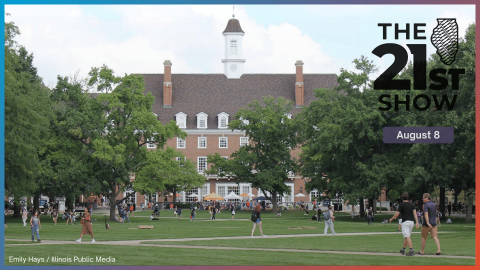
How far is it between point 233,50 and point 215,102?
11.3 meters

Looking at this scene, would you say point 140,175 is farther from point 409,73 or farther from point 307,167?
point 409,73

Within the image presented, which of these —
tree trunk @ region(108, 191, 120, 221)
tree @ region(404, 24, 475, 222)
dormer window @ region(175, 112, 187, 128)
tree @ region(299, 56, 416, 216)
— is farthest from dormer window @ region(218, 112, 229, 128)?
tree @ region(404, 24, 475, 222)

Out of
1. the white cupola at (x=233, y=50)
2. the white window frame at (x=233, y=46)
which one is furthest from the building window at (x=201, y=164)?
the white window frame at (x=233, y=46)

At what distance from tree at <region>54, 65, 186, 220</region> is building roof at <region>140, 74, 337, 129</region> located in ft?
130

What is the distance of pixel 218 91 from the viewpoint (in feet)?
325

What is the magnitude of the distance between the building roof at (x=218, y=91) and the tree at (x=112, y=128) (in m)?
39.7

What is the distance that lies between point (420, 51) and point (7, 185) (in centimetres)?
3275

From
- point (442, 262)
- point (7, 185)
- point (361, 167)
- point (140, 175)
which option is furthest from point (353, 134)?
point (442, 262)

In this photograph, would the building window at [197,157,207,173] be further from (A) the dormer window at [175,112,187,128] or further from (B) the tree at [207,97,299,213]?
(B) the tree at [207,97,299,213]

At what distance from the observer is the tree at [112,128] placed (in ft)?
175

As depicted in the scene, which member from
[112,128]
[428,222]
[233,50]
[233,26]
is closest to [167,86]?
[233,50]

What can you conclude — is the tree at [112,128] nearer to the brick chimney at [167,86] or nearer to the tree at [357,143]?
the tree at [357,143]

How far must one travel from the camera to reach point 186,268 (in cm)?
1620

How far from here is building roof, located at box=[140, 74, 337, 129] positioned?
96.7m
